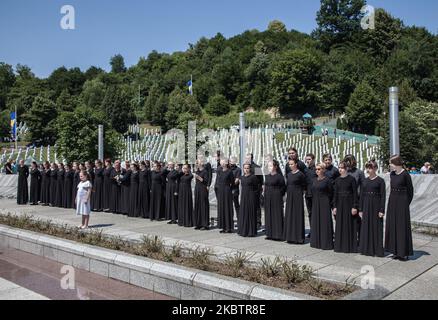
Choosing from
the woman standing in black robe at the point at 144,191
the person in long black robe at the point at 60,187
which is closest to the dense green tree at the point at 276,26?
the person in long black robe at the point at 60,187

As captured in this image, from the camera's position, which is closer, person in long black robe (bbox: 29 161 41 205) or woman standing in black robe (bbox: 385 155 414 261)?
woman standing in black robe (bbox: 385 155 414 261)

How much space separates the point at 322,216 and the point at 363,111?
172 ft

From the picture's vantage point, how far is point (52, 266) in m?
8.37

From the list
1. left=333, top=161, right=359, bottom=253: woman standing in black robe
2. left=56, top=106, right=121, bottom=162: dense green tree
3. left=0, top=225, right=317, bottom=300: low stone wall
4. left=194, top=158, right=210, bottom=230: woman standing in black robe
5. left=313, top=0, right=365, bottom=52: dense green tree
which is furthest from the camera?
left=313, top=0, right=365, bottom=52: dense green tree

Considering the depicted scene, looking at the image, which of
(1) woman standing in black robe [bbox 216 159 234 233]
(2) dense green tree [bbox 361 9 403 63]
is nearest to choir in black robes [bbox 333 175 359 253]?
(1) woman standing in black robe [bbox 216 159 234 233]

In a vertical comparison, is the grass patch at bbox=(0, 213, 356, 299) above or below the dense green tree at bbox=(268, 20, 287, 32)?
below

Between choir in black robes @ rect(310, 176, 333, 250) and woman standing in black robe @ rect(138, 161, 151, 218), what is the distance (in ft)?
21.9

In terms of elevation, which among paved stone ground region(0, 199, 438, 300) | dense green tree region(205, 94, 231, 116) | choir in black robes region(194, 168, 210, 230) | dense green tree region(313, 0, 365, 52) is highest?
dense green tree region(313, 0, 365, 52)

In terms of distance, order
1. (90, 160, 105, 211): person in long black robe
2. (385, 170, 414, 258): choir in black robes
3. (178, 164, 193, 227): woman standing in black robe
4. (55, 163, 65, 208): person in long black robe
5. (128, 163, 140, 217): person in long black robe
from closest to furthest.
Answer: (385, 170, 414, 258): choir in black robes
(178, 164, 193, 227): woman standing in black robe
(128, 163, 140, 217): person in long black robe
(90, 160, 105, 211): person in long black robe
(55, 163, 65, 208): person in long black robe

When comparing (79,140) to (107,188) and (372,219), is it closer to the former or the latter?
(107,188)

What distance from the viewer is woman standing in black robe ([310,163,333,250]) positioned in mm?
8711

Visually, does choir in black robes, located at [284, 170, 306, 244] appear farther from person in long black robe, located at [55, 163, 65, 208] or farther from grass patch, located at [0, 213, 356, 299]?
person in long black robe, located at [55, 163, 65, 208]

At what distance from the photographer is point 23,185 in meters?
19.5

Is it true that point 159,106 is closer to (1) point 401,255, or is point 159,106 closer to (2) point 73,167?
(2) point 73,167
